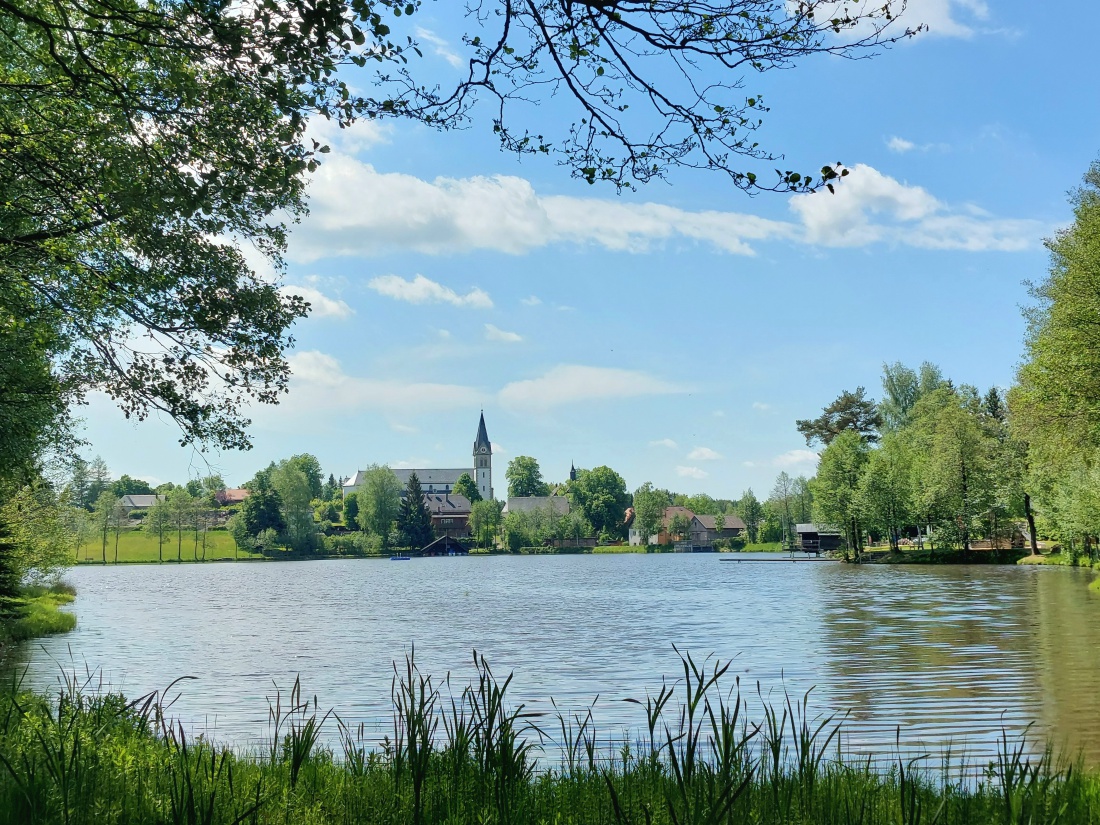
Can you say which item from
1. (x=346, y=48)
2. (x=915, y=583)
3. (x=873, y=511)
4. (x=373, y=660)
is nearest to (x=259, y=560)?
(x=873, y=511)

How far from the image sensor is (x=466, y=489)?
611ft

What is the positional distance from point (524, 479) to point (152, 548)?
80.2 meters

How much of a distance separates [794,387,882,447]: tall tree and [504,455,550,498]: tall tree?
315 ft

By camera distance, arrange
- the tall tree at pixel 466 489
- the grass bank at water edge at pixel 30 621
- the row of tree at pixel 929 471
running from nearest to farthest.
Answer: the grass bank at water edge at pixel 30 621 → the row of tree at pixel 929 471 → the tall tree at pixel 466 489

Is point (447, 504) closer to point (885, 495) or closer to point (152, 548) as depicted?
point (152, 548)

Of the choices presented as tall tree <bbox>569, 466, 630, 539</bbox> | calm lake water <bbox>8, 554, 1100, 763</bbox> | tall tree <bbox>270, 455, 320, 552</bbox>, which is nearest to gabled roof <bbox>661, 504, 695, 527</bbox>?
tall tree <bbox>569, 466, 630, 539</bbox>

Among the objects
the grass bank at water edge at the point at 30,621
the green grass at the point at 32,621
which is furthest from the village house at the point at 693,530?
the green grass at the point at 32,621

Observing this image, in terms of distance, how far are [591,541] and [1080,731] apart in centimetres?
15017

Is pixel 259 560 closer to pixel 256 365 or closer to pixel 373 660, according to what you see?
pixel 373 660

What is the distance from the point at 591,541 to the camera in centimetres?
16125

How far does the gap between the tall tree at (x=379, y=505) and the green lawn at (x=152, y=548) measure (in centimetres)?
1776

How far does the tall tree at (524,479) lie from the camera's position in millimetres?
186375

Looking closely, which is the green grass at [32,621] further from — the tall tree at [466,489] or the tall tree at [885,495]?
the tall tree at [466,489]

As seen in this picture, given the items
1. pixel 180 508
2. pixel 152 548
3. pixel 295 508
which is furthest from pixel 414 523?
pixel 152 548
